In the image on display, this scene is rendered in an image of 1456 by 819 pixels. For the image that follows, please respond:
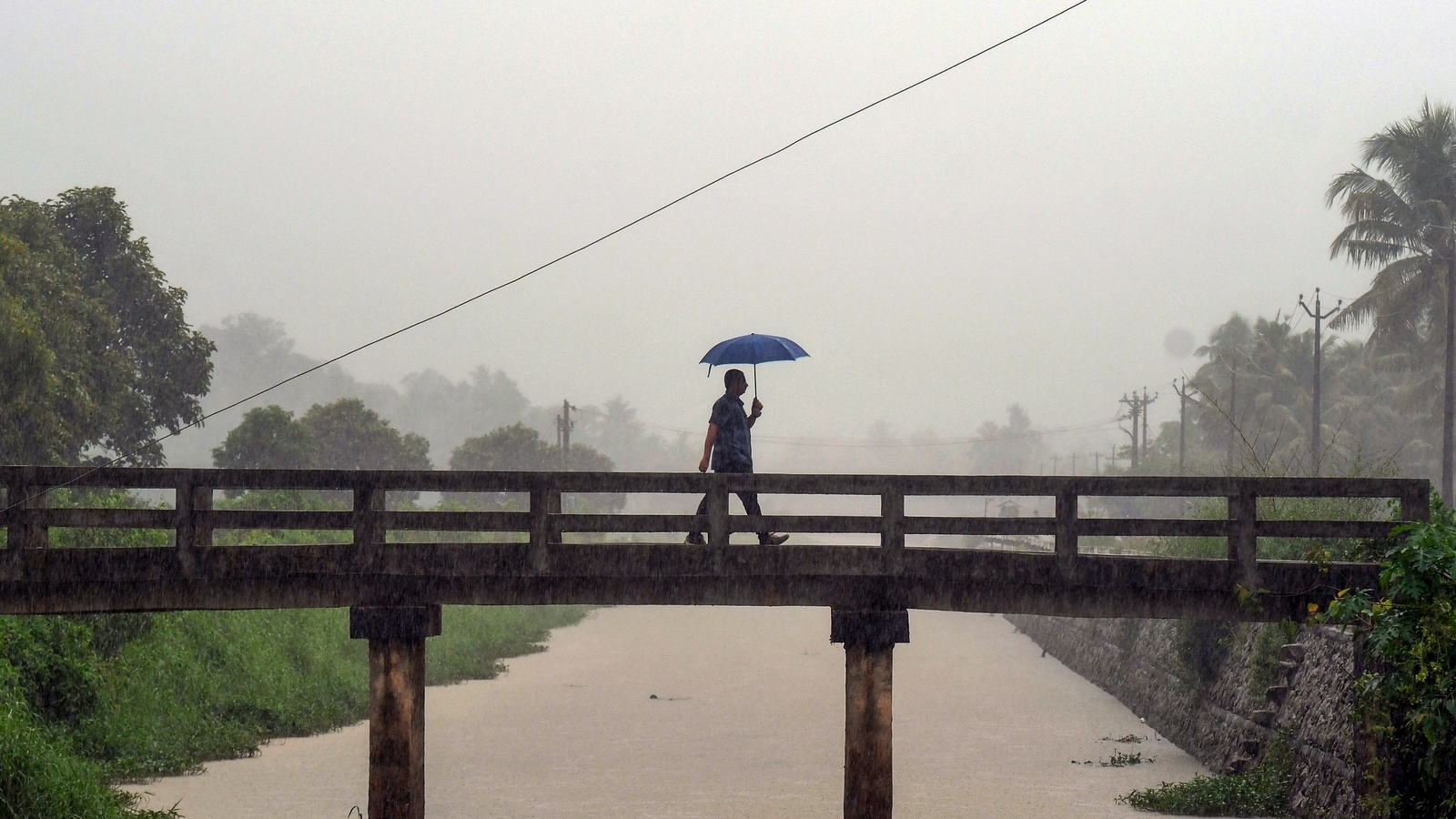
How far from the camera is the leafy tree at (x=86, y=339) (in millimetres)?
36625

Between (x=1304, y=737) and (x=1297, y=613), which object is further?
(x=1304, y=737)

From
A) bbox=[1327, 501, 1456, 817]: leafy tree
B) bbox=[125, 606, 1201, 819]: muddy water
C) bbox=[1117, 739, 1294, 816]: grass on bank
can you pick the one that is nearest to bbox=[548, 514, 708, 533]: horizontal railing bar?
bbox=[1327, 501, 1456, 817]: leafy tree

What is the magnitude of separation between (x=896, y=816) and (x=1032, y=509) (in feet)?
307

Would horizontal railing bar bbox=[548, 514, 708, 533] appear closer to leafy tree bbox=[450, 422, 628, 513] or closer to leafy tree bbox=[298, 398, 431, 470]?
leafy tree bbox=[298, 398, 431, 470]

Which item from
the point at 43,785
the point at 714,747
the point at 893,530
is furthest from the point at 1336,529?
the point at 714,747

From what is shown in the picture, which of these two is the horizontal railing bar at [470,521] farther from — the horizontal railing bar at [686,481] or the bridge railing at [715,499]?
the horizontal railing bar at [686,481]

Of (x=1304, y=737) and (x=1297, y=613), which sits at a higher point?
(x=1297, y=613)

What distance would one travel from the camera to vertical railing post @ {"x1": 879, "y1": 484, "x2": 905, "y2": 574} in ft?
39.1

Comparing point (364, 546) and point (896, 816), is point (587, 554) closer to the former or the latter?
point (364, 546)

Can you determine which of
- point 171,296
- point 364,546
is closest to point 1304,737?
point 364,546

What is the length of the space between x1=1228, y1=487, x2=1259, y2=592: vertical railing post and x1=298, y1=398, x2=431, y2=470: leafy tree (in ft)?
244

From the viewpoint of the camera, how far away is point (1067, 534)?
38.7 feet

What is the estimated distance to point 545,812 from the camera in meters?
19.1

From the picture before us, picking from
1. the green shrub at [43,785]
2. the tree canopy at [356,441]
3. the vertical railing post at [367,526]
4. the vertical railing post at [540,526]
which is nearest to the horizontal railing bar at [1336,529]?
the vertical railing post at [540,526]
